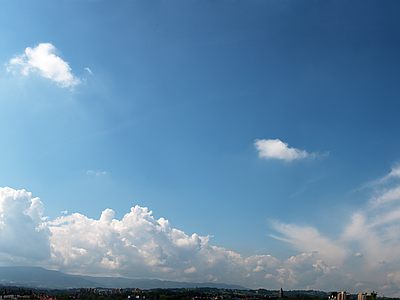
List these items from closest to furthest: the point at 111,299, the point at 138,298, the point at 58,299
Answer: the point at 58,299
the point at 111,299
the point at 138,298

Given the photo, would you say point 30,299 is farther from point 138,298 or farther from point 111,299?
point 138,298

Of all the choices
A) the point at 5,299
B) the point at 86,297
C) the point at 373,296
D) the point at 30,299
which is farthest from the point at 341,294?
the point at 5,299

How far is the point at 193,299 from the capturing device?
196250 mm

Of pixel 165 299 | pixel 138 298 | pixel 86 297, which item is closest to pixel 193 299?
pixel 165 299

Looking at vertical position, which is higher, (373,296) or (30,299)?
(373,296)

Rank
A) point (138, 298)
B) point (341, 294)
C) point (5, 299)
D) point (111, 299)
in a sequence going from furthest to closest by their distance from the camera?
1. point (138, 298)
2. point (111, 299)
3. point (5, 299)
4. point (341, 294)

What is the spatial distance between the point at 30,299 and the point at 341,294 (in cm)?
14931

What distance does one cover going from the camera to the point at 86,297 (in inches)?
7047

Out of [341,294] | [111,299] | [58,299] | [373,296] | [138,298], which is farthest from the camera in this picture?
[138,298]

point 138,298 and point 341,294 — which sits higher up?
point 341,294

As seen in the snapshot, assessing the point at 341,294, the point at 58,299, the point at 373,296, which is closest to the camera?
the point at 373,296

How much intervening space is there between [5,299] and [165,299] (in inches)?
3538

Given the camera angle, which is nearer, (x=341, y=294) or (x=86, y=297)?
(x=341, y=294)

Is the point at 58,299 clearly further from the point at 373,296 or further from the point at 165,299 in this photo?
the point at 373,296
